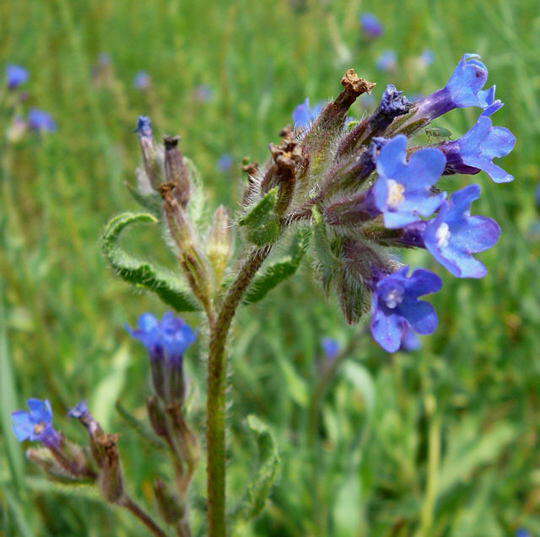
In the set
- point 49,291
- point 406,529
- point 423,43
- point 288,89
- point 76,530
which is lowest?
point 406,529

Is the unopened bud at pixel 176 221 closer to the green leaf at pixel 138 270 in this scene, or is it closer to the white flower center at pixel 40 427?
the green leaf at pixel 138 270

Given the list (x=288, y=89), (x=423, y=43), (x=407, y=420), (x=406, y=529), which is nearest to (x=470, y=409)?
(x=407, y=420)

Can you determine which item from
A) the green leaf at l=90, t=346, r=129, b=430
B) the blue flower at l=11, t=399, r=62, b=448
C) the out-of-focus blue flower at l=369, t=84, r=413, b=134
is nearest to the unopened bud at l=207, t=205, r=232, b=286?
the out-of-focus blue flower at l=369, t=84, r=413, b=134

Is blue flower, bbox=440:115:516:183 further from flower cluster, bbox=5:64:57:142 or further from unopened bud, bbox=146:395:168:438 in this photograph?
flower cluster, bbox=5:64:57:142

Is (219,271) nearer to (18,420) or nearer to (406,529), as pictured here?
(18,420)

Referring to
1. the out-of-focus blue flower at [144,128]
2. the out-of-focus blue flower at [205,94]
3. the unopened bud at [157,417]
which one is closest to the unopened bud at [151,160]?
the out-of-focus blue flower at [144,128]
